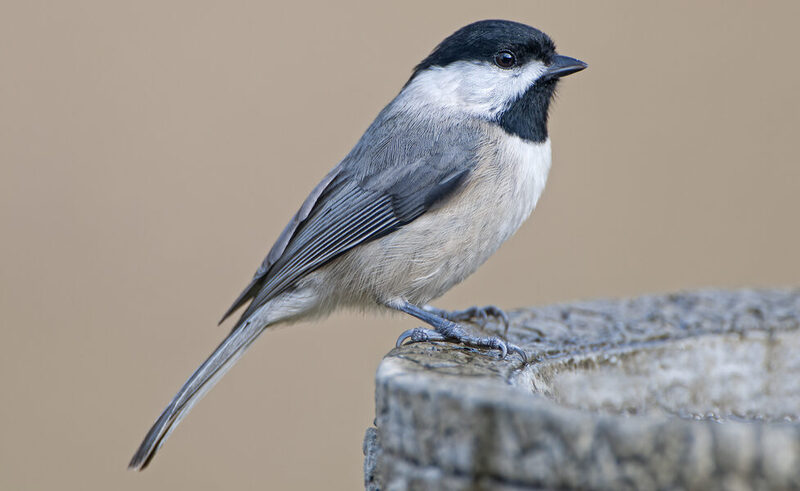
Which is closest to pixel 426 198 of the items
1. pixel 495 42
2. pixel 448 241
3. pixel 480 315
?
pixel 448 241

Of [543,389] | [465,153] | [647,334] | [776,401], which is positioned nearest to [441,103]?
[465,153]

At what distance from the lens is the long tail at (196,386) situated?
5.46 feet

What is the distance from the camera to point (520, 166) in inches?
73.1

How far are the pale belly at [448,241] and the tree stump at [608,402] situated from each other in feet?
0.57

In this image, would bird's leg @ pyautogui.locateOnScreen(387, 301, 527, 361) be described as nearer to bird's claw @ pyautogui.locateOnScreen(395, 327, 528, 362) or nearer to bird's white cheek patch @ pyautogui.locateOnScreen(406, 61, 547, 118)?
bird's claw @ pyautogui.locateOnScreen(395, 327, 528, 362)

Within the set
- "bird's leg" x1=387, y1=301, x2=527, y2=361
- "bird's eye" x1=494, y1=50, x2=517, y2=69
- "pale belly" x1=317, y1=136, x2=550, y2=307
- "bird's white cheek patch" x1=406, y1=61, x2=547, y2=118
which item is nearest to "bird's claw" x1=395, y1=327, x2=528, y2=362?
"bird's leg" x1=387, y1=301, x2=527, y2=361

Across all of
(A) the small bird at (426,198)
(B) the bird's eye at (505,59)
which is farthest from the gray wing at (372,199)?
(B) the bird's eye at (505,59)

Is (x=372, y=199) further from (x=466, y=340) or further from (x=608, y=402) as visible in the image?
(x=608, y=402)

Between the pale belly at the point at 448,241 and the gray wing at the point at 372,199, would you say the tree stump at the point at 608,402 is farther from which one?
the gray wing at the point at 372,199

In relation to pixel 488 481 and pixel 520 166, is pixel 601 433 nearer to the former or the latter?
pixel 488 481

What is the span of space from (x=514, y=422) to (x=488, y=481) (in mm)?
84

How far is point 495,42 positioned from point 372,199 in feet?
1.56

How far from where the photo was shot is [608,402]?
57.2 inches

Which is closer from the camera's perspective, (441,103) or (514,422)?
(514,422)
